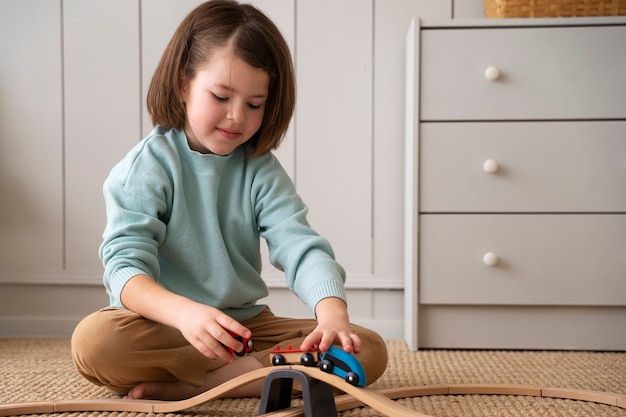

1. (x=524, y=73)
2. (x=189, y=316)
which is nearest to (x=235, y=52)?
(x=189, y=316)

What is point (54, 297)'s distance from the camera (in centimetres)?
177

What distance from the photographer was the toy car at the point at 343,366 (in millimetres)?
758

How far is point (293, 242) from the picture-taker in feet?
3.48

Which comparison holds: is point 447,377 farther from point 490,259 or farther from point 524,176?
point 524,176

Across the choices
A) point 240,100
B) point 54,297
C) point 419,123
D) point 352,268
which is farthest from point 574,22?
point 54,297

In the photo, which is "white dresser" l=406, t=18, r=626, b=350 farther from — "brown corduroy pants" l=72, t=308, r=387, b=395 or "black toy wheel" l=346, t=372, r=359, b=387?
"black toy wheel" l=346, t=372, r=359, b=387

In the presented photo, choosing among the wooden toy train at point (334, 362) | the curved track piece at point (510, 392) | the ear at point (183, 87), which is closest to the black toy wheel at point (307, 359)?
the wooden toy train at point (334, 362)

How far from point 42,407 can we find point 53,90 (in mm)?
1016

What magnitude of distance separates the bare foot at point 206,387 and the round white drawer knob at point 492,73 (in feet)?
2.52

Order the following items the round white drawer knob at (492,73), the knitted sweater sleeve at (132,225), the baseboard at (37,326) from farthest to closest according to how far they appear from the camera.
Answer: the baseboard at (37,326)
the round white drawer knob at (492,73)
the knitted sweater sleeve at (132,225)

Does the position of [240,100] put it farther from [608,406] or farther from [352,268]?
[352,268]

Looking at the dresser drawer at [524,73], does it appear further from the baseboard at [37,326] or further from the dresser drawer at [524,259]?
the baseboard at [37,326]

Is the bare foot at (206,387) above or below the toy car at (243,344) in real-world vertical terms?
below

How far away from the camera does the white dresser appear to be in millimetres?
1514
